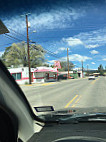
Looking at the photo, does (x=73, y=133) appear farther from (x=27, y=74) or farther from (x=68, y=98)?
(x=27, y=74)

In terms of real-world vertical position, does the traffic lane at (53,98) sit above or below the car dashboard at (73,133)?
below

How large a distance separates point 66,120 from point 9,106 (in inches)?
44.7

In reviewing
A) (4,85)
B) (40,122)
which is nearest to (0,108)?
(4,85)

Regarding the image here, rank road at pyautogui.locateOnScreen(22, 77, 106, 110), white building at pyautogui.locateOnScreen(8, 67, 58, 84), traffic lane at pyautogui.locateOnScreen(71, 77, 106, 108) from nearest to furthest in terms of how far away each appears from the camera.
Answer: traffic lane at pyautogui.locateOnScreen(71, 77, 106, 108) < road at pyautogui.locateOnScreen(22, 77, 106, 110) < white building at pyautogui.locateOnScreen(8, 67, 58, 84)

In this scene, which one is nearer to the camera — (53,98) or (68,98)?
(68,98)

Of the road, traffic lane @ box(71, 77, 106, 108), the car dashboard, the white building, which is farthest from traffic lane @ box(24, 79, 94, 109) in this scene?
the white building

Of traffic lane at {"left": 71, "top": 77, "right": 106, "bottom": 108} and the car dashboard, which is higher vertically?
the car dashboard

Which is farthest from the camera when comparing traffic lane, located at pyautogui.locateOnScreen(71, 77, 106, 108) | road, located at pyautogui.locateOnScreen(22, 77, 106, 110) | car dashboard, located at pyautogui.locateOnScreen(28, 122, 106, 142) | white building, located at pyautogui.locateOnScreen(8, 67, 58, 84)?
white building, located at pyautogui.locateOnScreen(8, 67, 58, 84)

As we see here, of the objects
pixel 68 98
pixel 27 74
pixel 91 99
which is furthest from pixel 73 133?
pixel 27 74

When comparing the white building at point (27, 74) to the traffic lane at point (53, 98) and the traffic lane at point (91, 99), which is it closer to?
the traffic lane at point (53, 98)

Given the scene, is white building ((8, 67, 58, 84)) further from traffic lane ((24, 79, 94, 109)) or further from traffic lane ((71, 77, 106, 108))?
traffic lane ((71, 77, 106, 108))

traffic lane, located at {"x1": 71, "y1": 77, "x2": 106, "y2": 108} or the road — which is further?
the road

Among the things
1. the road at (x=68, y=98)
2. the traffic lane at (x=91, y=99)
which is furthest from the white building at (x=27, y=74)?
the traffic lane at (x=91, y=99)

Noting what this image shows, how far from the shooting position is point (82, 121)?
2447mm
